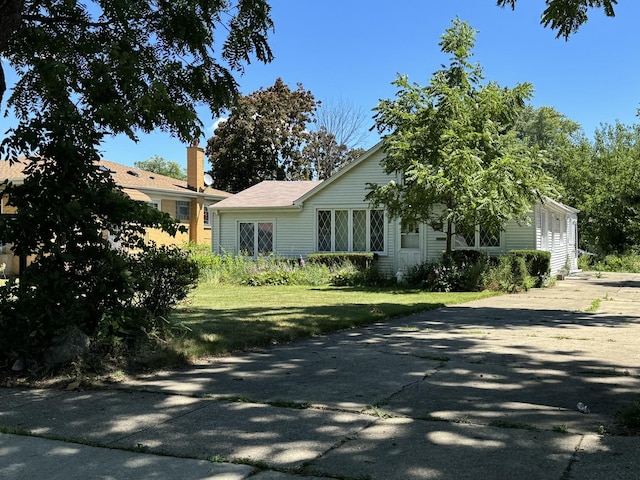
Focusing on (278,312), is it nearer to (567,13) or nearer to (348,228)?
(567,13)

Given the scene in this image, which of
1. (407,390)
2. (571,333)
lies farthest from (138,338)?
(571,333)

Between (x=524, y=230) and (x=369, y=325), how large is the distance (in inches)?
476

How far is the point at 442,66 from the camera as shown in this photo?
18.7 metres

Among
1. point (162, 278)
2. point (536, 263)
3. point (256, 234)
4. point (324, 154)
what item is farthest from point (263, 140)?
point (162, 278)

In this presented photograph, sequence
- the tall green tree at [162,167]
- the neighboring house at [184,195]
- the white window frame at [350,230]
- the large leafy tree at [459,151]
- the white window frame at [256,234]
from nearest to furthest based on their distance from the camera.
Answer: the large leafy tree at [459,151]
the white window frame at [350,230]
the white window frame at [256,234]
the neighboring house at [184,195]
the tall green tree at [162,167]

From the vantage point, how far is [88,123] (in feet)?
22.5

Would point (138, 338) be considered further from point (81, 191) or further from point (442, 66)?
point (442, 66)

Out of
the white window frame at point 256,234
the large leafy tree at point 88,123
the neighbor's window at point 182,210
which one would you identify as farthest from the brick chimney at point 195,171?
the large leafy tree at point 88,123

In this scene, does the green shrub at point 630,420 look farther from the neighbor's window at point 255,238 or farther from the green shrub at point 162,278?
the neighbor's window at point 255,238

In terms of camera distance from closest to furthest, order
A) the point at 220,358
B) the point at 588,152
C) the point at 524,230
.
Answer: the point at 220,358 < the point at 524,230 < the point at 588,152

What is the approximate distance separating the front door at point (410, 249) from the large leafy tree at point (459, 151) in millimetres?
2900

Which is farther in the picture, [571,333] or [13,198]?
[571,333]

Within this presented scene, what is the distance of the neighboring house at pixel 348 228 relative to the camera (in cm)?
2166

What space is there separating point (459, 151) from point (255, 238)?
11529 millimetres
